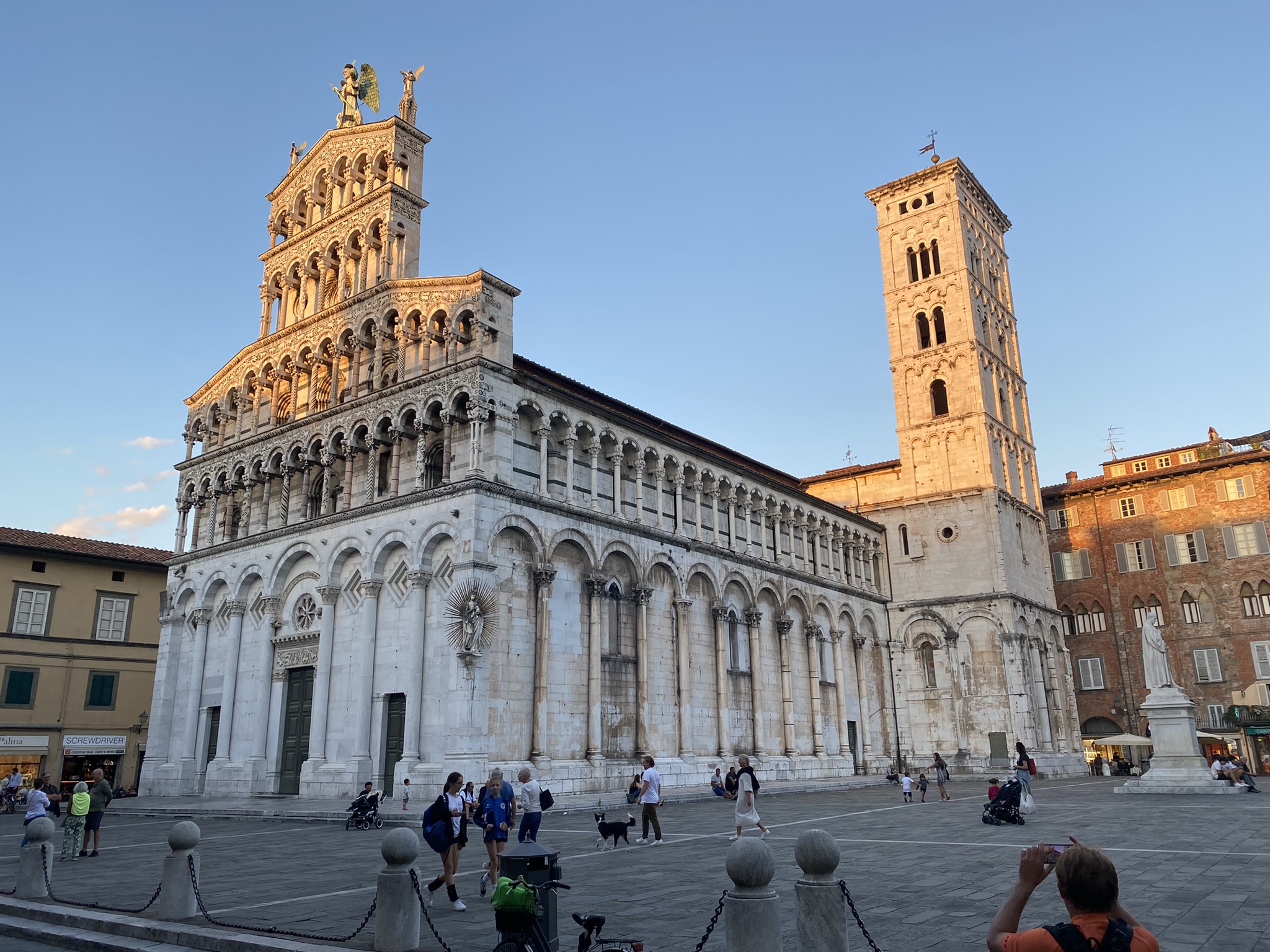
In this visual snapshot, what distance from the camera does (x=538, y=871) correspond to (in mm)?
8375

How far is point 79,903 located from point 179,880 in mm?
2250

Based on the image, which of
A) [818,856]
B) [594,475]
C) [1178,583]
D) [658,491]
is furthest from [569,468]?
[1178,583]

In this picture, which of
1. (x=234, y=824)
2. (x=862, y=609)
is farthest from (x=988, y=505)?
(x=234, y=824)

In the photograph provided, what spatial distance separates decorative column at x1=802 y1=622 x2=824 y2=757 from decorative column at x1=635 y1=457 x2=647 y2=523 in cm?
1184

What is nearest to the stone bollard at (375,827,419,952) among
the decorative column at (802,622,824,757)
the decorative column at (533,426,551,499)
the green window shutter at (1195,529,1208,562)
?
→ the decorative column at (533,426,551,499)

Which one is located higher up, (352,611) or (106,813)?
(352,611)

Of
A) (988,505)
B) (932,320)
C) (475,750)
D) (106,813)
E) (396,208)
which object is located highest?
(932,320)

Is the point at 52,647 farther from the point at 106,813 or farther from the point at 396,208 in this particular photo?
the point at 396,208

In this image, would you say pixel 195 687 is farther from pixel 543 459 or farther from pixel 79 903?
pixel 79 903

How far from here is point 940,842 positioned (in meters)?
15.8

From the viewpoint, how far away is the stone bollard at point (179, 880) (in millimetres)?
10242

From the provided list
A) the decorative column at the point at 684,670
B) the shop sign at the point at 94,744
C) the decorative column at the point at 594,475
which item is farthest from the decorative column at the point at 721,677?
the shop sign at the point at 94,744

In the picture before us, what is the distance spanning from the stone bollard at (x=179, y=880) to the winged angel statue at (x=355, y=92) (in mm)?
32385

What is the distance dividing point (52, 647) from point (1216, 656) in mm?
55335
